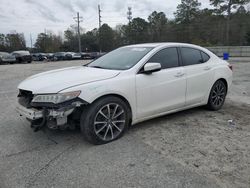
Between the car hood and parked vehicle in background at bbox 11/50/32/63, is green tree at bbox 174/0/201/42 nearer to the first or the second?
parked vehicle in background at bbox 11/50/32/63

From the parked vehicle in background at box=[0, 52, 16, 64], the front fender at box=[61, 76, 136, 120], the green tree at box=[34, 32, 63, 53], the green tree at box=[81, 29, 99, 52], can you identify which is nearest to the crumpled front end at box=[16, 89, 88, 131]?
the front fender at box=[61, 76, 136, 120]

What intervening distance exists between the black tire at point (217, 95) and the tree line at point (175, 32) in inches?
1527

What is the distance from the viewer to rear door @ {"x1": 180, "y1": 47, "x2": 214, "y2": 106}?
4414mm

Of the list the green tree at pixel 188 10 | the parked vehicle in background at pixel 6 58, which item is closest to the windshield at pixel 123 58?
the parked vehicle in background at pixel 6 58

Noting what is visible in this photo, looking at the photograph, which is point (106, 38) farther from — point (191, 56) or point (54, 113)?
point (54, 113)

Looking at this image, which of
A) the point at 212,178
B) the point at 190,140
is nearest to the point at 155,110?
the point at 190,140

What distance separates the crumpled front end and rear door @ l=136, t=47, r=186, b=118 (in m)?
1.03

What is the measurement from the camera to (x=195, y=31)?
161ft

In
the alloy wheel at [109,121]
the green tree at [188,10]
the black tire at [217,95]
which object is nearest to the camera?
the alloy wheel at [109,121]

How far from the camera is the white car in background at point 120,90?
10.4 ft

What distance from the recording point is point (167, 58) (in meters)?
4.19

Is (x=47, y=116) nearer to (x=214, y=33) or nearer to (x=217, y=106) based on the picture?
(x=217, y=106)

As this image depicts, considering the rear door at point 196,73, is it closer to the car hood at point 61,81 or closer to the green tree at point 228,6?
the car hood at point 61,81

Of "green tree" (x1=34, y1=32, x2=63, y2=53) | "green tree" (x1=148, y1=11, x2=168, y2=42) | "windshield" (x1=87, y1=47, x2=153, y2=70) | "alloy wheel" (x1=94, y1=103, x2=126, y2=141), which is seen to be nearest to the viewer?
"alloy wheel" (x1=94, y1=103, x2=126, y2=141)
